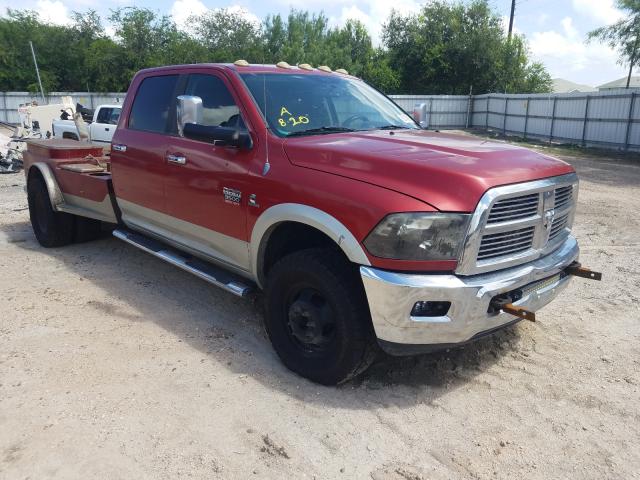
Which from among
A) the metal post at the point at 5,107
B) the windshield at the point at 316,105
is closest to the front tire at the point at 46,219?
the windshield at the point at 316,105

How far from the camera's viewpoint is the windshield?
3.85m

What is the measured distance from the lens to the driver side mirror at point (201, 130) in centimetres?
358

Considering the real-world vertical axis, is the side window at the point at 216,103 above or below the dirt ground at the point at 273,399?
above

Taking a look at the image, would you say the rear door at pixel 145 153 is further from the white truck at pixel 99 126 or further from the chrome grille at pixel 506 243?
the white truck at pixel 99 126

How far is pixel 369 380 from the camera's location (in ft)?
11.6

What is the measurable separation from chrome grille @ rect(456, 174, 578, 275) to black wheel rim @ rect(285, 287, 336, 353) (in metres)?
0.87

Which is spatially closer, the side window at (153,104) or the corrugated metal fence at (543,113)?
the side window at (153,104)

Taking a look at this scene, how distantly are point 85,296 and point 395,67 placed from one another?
4090 cm

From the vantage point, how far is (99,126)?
14.5 m

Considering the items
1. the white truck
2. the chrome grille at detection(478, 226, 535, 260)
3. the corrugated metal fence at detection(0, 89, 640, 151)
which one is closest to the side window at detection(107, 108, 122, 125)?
the white truck

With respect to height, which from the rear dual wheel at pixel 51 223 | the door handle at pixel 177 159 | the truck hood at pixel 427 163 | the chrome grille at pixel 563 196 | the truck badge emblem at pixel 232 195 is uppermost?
the truck hood at pixel 427 163

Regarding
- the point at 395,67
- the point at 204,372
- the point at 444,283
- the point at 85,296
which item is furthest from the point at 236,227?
the point at 395,67

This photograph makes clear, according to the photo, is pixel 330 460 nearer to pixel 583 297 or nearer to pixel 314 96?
pixel 314 96

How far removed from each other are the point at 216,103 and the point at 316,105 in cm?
78
